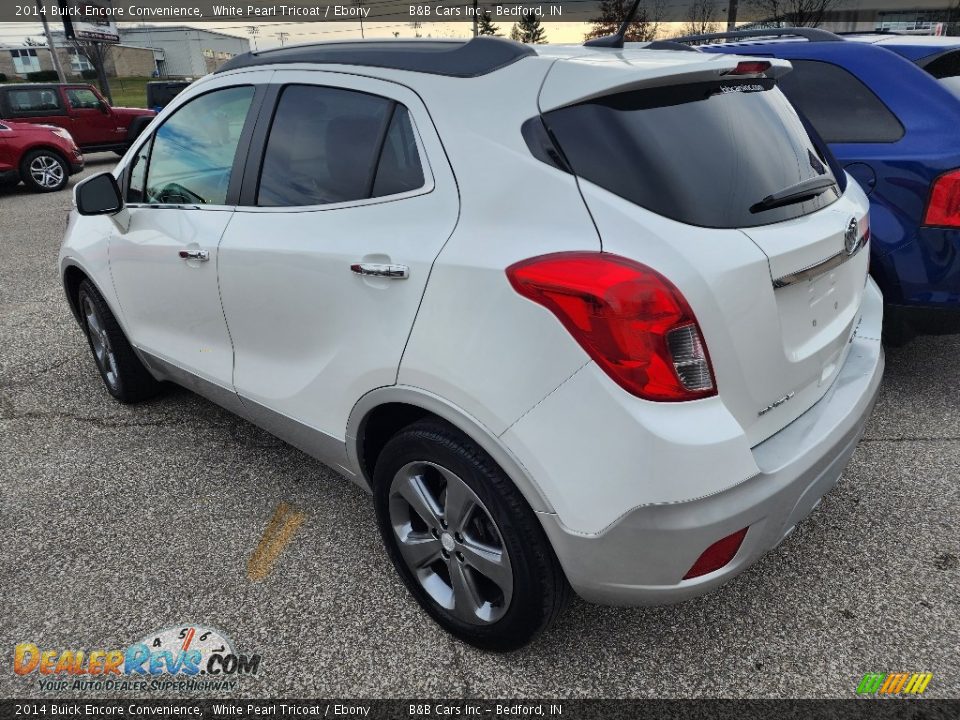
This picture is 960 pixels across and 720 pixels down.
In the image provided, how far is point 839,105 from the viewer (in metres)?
3.41

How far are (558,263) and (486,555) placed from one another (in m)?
0.86

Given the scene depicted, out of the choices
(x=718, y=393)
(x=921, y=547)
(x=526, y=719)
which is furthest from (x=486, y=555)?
(x=921, y=547)

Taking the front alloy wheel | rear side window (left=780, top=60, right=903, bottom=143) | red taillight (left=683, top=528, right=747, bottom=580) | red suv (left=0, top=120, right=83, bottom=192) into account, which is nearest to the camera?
red taillight (left=683, top=528, right=747, bottom=580)

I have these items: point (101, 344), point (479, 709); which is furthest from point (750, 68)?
point (101, 344)

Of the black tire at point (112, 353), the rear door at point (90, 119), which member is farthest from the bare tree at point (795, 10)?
the black tire at point (112, 353)

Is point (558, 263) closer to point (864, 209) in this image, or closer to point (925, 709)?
point (864, 209)

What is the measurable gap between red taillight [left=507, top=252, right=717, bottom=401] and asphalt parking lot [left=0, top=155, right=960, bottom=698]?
3.30 feet

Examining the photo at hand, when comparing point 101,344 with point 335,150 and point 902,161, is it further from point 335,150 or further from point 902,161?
point 902,161

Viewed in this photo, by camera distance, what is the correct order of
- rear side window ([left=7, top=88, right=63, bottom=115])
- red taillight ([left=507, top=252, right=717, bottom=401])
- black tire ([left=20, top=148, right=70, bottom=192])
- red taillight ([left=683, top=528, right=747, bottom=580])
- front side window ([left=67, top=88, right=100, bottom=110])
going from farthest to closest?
front side window ([left=67, top=88, right=100, bottom=110]), rear side window ([left=7, top=88, right=63, bottom=115]), black tire ([left=20, top=148, right=70, bottom=192]), red taillight ([left=683, top=528, right=747, bottom=580]), red taillight ([left=507, top=252, right=717, bottom=401])

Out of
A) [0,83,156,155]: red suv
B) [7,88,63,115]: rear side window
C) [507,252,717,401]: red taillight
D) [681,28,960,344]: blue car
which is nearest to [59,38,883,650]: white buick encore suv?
[507,252,717,401]: red taillight

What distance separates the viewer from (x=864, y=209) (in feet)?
7.66

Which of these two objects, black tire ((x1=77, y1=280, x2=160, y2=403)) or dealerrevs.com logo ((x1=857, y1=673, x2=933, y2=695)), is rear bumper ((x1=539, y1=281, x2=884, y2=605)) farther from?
black tire ((x1=77, y1=280, x2=160, y2=403))

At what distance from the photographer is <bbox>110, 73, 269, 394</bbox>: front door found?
264 centimetres

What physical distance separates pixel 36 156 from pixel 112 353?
36.7ft
